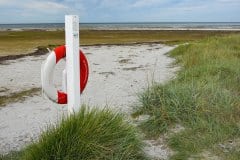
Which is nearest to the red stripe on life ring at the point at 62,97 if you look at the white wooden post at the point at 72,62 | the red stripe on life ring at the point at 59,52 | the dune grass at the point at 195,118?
the white wooden post at the point at 72,62

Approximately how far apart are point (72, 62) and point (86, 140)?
3.13ft

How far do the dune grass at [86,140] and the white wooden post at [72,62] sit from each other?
25 centimetres

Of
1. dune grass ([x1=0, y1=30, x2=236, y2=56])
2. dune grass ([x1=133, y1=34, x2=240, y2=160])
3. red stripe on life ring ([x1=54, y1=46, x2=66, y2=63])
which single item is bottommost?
dune grass ([x1=0, y1=30, x2=236, y2=56])

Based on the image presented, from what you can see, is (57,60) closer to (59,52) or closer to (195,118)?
(59,52)

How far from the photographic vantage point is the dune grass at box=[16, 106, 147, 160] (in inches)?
159

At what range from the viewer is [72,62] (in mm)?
4492

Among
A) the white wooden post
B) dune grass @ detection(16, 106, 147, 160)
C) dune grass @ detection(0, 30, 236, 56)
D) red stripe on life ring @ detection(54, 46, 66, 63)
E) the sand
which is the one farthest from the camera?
dune grass @ detection(0, 30, 236, 56)

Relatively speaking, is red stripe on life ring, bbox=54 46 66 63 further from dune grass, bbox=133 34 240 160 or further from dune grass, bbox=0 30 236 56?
dune grass, bbox=0 30 236 56

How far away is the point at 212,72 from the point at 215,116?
3.68m

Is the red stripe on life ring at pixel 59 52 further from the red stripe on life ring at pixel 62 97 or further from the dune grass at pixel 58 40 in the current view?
the dune grass at pixel 58 40

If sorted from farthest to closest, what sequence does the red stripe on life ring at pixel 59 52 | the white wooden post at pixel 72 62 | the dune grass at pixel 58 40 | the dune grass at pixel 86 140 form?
the dune grass at pixel 58 40 < the red stripe on life ring at pixel 59 52 < the white wooden post at pixel 72 62 < the dune grass at pixel 86 140

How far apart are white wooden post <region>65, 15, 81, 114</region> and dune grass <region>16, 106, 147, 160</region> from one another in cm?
25

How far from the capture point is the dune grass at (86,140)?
4039 millimetres

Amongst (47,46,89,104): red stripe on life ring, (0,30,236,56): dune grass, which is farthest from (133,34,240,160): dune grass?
(0,30,236,56): dune grass
